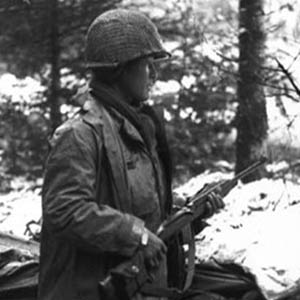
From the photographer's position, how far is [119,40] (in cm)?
429

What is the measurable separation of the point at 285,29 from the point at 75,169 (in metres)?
9.79

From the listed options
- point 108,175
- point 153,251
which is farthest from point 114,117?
point 153,251

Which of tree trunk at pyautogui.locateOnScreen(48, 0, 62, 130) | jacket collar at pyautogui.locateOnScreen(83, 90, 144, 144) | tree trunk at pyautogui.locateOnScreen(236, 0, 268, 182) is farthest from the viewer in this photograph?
tree trunk at pyautogui.locateOnScreen(48, 0, 62, 130)

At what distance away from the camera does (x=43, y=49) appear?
11977mm

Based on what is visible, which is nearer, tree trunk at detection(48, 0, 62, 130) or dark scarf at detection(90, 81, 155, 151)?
Answer: dark scarf at detection(90, 81, 155, 151)

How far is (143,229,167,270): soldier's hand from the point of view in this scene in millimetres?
4090

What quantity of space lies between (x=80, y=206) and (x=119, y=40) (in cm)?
86

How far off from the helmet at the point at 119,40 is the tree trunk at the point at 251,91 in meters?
6.27

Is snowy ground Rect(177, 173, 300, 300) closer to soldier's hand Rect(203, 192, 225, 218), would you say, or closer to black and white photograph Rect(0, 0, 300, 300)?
black and white photograph Rect(0, 0, 300, 300)

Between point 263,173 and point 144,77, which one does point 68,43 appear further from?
point 144,77

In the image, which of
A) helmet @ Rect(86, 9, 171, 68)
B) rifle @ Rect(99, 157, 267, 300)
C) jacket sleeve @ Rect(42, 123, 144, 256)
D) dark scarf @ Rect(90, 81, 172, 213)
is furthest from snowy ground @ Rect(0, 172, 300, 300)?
helmet @ Rect(86, 9, 171, 68)

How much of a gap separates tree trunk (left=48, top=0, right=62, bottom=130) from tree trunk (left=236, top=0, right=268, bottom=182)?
2518mm

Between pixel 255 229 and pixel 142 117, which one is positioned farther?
pixel 255 229

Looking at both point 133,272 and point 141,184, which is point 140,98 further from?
point 133,272
